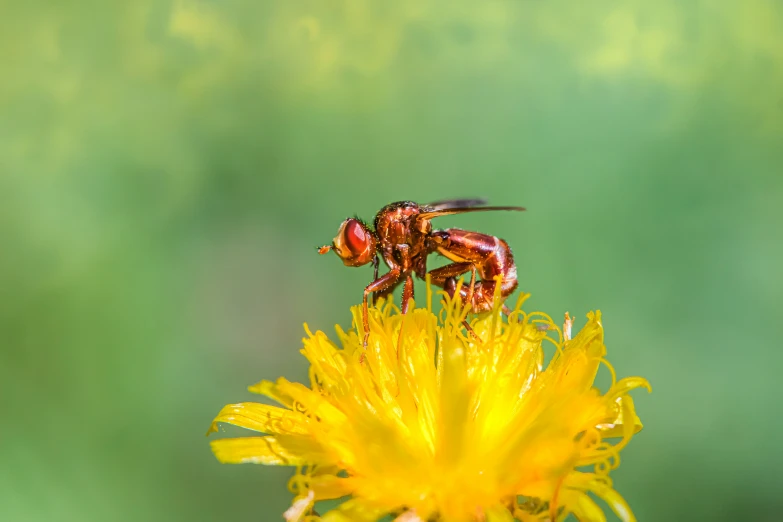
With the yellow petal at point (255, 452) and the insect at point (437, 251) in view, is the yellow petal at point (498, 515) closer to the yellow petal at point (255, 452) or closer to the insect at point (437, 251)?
the yellow petal at point (255, 452)

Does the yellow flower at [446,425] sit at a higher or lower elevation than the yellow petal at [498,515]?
higher

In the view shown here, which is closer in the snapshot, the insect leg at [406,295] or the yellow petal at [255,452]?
the yellow petal at [255,452]

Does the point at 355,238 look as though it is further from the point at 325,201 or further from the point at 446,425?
the point at 325,201

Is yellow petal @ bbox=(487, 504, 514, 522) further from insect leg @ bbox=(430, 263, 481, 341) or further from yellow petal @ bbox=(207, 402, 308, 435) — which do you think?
insect leg @ bbox=(430, 263, 481, 341)

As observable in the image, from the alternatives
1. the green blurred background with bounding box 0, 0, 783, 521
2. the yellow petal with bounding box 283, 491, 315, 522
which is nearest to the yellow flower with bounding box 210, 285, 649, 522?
the yellow petal with bounding box 283, 491, 315, 522

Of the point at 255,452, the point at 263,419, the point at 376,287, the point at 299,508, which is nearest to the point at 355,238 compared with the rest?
the point at 376,287

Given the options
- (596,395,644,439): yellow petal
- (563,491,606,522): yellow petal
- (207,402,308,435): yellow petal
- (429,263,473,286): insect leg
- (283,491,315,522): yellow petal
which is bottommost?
(563,491,606,522): yellow petal

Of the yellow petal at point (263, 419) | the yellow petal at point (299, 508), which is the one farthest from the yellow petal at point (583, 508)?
the yellow petal at point (263, 419)

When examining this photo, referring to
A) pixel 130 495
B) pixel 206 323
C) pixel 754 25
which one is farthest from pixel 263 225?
pixel 754 25
